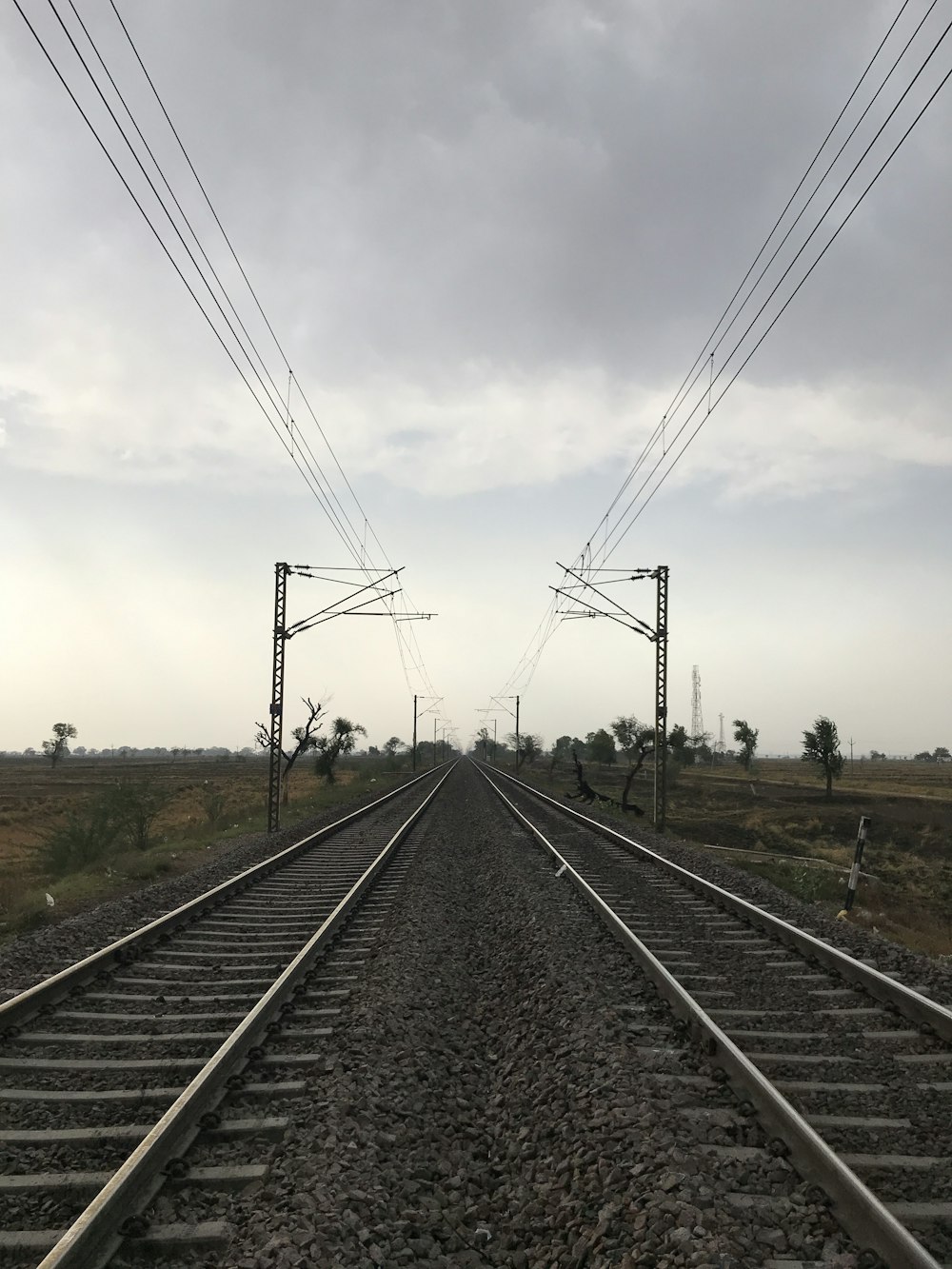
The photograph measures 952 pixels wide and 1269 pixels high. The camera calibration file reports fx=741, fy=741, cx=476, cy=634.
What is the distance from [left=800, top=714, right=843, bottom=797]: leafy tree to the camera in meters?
58.7

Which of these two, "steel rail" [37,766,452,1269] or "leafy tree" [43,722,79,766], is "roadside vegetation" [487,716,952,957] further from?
"leafy tree" [43,722,79,766]

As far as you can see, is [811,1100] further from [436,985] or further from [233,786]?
[233,786]

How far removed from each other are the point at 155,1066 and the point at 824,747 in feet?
206

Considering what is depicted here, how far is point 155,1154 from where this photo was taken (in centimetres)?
A: 372

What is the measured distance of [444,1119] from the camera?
4.68 m

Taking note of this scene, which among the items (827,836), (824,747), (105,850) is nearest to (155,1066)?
(105,850)

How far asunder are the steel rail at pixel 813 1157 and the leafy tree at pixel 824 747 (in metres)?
58.9

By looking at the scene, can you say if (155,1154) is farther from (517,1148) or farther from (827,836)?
(827,836)

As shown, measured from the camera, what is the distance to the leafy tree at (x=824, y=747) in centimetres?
5869

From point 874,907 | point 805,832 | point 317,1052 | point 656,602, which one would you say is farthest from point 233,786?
point 317,1052

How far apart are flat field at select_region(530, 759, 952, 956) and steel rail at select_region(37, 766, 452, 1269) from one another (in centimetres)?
914

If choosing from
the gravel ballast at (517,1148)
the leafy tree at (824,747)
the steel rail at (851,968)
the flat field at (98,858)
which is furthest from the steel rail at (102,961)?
the leafy tree at (824,747)

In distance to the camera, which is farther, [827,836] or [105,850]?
[827,836]

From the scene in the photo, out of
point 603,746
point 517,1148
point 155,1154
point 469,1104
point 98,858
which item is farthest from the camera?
point 603,746
